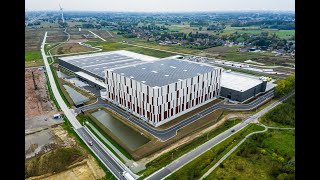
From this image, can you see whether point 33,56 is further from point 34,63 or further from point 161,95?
point 161,95

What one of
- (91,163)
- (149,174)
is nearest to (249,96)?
(149,174)

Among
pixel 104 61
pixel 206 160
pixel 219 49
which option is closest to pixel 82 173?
pixel 206 160

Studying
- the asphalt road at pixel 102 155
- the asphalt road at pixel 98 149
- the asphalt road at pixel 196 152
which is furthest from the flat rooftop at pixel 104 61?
the asphalt road at pixel 196 152

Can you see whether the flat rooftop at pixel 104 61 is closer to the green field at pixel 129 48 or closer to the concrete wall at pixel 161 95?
the concrete wall at pixel 161 95

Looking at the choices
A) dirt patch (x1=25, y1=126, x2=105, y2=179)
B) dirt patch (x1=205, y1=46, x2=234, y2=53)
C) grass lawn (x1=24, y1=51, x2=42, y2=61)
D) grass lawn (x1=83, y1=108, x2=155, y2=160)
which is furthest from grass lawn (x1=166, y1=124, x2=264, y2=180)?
grass lawn (x1=24, y1=51, x2=42, y2=61)

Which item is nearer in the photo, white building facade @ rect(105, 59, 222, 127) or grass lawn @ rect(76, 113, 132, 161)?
grass lawn @ rect(76, 113, 132, 161)

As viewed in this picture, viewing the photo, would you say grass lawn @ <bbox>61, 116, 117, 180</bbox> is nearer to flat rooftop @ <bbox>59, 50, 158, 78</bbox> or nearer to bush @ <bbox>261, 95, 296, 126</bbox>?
flat rooftop @ <bbox>59, 50, 158, 78</bbox>
